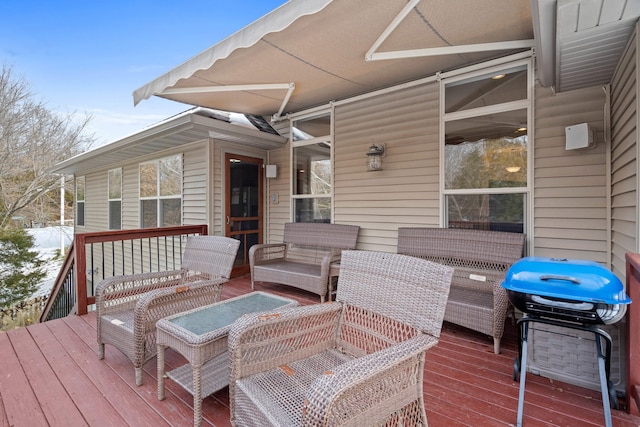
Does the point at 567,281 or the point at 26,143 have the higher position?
the point at 26,143

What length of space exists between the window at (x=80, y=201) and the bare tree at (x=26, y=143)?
1.24 metres

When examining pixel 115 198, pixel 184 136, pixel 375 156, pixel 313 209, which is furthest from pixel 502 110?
pixel 115 198

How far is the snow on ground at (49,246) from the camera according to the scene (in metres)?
10.0

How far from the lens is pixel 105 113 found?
15125 millimetres

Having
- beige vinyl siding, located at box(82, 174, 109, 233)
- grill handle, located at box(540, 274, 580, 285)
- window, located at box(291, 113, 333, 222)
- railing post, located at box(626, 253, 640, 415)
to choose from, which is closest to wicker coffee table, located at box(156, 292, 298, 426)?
grill handle, located at box(540, 274, 580, 285)

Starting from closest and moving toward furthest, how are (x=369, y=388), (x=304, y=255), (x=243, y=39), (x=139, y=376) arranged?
(x=369, y=388)
(x=139, y=376)
(x=243, y=39)
(x=304, y=255)

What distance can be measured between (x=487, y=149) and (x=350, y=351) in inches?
112

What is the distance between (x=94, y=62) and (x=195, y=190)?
1241cm

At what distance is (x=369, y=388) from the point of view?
117cm

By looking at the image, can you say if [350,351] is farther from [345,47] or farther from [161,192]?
[161,192]

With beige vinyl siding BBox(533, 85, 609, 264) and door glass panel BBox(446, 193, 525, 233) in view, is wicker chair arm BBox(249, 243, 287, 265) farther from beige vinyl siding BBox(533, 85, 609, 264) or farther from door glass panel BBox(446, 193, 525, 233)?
beige vinyl siding BBox(533, 85, 609, 264)

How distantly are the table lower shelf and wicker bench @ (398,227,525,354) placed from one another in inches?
78.8

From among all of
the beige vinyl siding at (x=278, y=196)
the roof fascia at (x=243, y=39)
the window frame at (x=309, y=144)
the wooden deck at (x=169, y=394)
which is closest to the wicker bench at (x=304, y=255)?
the window frame at (x=309, y=144)

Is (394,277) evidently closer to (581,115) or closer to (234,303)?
(234,303)
